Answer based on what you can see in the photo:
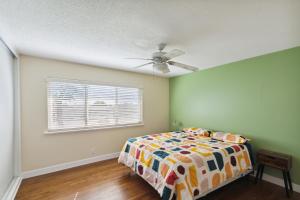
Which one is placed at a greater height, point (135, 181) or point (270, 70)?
point (270, 70)

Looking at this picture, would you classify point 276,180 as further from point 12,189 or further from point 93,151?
point 12,189

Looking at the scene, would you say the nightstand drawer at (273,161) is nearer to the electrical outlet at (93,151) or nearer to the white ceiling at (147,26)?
the white ceiling at (147,26)

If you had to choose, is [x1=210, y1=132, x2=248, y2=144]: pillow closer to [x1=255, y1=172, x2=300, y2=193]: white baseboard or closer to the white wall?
[x1=255, y1=172, x2=300, y2=193]: white baseboard

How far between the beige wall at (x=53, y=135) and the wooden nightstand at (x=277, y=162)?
286cm

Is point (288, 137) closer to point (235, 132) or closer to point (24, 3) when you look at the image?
point (235, 132)

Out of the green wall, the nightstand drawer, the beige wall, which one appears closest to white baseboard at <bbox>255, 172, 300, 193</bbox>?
the green wall

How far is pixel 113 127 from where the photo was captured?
3691mm

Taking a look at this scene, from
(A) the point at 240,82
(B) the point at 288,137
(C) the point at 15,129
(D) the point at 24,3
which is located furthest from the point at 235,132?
(C) the point at 15,129

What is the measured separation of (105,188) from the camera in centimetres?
236

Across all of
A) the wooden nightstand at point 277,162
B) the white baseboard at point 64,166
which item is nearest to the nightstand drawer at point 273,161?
the wooden nightstand at point 277,162

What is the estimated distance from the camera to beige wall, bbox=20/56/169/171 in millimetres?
2703

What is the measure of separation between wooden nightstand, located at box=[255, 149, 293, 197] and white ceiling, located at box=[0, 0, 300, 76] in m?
1.82

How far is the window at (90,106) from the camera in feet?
A: 9.78

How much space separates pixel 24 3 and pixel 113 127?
288 cm
